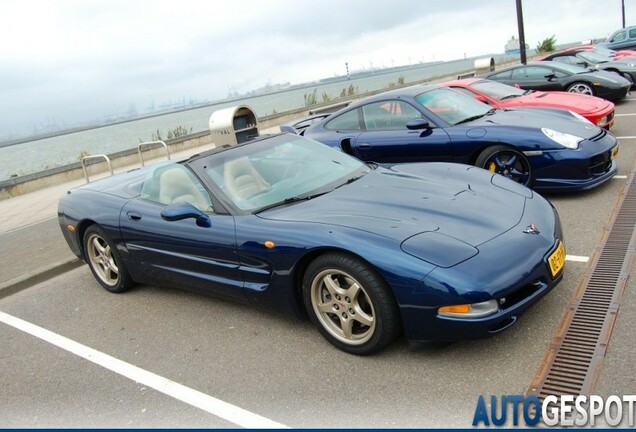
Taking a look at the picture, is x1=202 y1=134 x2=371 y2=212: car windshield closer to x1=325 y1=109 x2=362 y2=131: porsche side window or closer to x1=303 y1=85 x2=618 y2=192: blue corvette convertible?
x1=303 y1=85 x2=618 y2=192: blue corvette convertible

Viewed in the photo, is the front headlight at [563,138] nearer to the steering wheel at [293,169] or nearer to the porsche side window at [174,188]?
the steering wheel at [293,169]

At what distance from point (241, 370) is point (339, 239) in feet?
3.43

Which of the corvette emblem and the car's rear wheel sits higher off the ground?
the corvette emblem

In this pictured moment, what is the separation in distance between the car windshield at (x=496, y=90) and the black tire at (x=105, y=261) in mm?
6314

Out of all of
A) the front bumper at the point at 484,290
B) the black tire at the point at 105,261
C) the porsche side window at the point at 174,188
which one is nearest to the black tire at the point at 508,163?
the front bumper at the point at 484,290

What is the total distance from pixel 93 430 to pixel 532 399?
2324 millimetres

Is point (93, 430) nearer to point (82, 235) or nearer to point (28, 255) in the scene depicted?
point (82, 235)

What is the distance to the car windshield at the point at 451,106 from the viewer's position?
22.0 ft

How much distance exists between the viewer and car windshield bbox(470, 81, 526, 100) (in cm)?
877

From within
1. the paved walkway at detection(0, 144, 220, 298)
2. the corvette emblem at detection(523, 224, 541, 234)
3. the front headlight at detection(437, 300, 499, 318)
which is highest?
the corvette emblem at detection(523, 224, 541, 234)

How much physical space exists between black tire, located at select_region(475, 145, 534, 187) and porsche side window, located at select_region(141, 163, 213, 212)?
137 inches

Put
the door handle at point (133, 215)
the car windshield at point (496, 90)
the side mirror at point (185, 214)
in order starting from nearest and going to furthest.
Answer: the side mirror at point (185, 214) → the door handle at point (133, 215) → the car windshield at point (496, 90)

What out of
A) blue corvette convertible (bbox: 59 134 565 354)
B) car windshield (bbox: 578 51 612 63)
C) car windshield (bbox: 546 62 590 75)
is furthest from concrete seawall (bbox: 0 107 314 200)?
car windshield (bbox: 578 51 612 63)

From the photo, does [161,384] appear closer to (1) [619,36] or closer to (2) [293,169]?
(2) [293,169]
